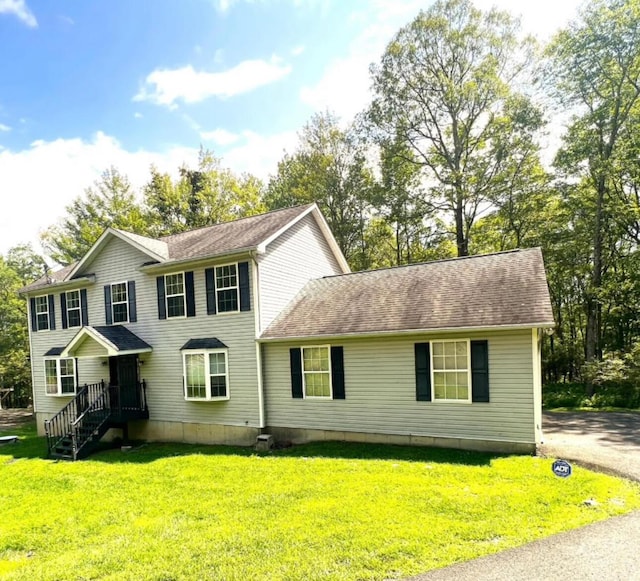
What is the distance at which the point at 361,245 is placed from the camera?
93.3 feet

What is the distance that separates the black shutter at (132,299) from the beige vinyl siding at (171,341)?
6.1 inches

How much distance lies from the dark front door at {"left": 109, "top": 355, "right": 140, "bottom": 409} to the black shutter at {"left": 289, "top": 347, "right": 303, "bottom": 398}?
621cm

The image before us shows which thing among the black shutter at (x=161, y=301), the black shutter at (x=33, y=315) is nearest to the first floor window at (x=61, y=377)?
the black shutter at (x=33, y=315)

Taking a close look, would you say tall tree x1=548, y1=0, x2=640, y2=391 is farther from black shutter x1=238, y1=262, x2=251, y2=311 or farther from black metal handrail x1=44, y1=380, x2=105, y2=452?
black metal handrail x1=44, y1=380, x2=105, y2=452

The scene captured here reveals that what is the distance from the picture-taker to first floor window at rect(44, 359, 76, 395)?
16062mm

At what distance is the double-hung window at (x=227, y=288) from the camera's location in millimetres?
12664

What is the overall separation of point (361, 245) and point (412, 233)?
3.83m

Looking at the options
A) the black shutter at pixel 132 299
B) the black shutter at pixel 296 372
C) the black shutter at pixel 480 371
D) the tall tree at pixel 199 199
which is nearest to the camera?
the black shutter at pixel 480 371

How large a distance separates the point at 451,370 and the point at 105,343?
1093cm

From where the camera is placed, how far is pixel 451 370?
10203mm

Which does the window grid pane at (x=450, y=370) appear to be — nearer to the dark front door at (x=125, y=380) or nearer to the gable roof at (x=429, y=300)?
the gable roof at (x=429, y=300)

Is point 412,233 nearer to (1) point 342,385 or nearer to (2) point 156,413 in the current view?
(1) point 342,385

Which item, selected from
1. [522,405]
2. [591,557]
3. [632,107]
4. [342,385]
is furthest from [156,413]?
[632,107]

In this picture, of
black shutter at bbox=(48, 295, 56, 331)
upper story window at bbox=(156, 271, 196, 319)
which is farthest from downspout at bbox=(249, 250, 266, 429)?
black shutter at bbox=(48, 295, 56, 331)
